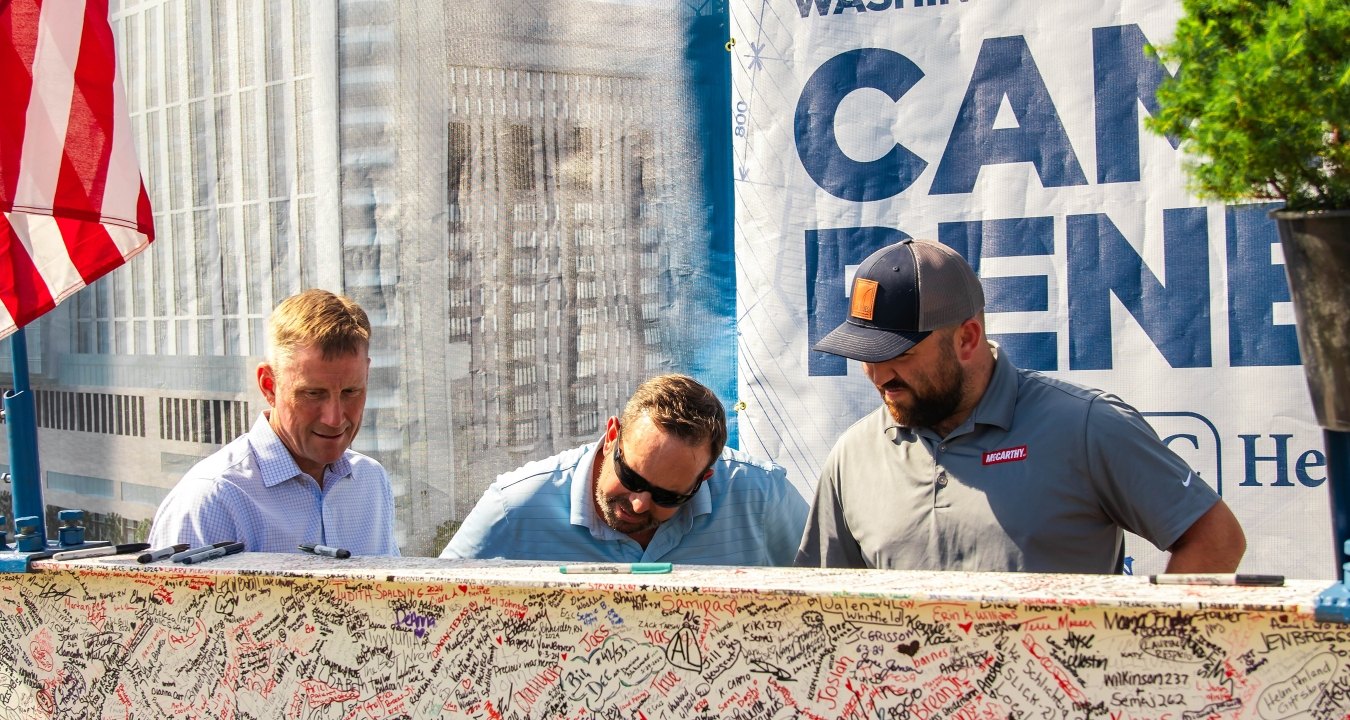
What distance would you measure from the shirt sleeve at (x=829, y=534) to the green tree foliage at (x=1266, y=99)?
4.15 ft

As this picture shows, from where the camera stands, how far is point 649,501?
252 centimetres

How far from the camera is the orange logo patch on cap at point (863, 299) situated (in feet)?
8.14

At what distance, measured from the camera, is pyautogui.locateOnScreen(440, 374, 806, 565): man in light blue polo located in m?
2.47

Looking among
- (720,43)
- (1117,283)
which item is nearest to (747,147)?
(720,43)

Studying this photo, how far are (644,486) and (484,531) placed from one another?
41cm

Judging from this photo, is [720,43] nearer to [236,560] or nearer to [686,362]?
[686,362]

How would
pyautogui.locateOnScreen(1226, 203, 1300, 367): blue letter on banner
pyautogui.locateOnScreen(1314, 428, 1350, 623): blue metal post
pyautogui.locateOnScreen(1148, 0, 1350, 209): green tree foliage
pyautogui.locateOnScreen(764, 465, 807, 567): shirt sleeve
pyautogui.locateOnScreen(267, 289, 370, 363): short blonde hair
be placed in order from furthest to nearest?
pyautogui.locateOnScreen(1226, 203, 1300, 367): blue letter on banner, pyautogui.locateOnScreen(764, 465, 807, 567): shirt sleeve, pyautogui.locateOnScreen(267, 289, 370, 363): short blonde hair, pyautogui.locateOnScreen(1314, 428, 1350, 623): blue metal post, pyautogui.locateOnScreen(1148, 0, 1350, 209): green tree foliage

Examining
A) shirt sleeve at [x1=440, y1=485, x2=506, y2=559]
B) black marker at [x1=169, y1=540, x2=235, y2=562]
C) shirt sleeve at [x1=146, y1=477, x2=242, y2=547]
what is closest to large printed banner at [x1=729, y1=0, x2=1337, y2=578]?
shirt sleeve at [x1=440, y1=485, x2=506, y2=559]

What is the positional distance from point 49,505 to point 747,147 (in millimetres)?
2964

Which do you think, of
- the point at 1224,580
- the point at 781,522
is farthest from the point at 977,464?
the point at 1224,580

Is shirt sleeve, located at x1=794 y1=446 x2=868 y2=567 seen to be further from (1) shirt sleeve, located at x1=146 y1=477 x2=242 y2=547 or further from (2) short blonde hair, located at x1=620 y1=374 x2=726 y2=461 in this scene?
(1) shirt sleeve, located at x1=146 y1=477 x2=242 y2=547

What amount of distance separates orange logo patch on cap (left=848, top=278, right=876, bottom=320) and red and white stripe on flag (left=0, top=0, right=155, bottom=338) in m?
1.52

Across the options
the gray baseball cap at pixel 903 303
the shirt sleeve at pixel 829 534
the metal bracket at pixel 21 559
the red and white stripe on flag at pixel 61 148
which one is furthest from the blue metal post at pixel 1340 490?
the red and white stripe on flag at pixel 61 148

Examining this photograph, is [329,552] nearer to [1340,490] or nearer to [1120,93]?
[1340,490]
